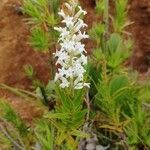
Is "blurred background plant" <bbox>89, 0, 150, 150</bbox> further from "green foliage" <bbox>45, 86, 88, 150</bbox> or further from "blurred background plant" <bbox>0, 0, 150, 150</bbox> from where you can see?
"green foliage" <bbox>45, 86, 88, 150</bbox>

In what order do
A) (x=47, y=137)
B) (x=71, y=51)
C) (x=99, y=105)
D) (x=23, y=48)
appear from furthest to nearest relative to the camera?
(x=23, y=48) → (x=99, y=105) → (x=47, y=137) → (x=71, y=51)

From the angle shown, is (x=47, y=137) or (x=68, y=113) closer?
(x=68, y=113)

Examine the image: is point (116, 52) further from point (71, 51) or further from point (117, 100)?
point (71, 51)

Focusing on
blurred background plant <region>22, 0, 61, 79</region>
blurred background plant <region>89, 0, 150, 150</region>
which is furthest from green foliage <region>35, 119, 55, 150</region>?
blurred background plant <region>22, 0, 61, 79</region>

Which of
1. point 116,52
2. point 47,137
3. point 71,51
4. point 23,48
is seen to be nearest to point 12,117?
point 47,137

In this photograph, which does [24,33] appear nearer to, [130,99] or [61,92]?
[130,99]

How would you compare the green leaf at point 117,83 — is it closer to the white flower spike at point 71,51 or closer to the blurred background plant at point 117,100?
the blurred background plant at point 117,100

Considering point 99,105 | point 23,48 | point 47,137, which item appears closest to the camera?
point 47,137

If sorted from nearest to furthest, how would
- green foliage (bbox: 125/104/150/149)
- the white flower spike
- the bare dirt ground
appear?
the white flower spike, green foliage (bbox: 125/104/150/149), the bare dirt ground
